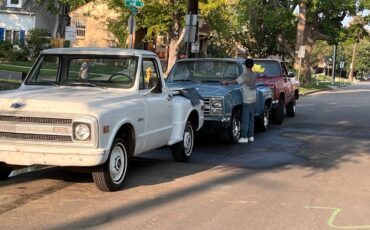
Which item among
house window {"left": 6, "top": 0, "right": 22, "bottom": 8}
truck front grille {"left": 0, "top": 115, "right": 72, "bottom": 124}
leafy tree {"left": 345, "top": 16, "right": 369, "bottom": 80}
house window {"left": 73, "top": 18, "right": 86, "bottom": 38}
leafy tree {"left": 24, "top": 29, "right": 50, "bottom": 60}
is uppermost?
house window {"left": 6, "top": 0, "right": 22, "bottom": 8}

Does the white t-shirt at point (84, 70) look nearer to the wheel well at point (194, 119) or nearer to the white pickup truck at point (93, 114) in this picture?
the white pickup truck at point (93, 114)

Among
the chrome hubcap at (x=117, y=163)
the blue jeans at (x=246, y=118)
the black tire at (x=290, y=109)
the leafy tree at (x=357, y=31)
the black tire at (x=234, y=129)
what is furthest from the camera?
the leafy tree at (x=357, y=31)

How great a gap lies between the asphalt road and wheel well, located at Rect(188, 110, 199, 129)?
25.8 inches

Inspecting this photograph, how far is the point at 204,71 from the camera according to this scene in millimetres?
13000

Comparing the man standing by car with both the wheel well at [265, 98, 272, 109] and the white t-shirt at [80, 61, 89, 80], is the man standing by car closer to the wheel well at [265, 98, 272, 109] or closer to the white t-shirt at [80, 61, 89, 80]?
the wheel well at [265, 98, 272, 109]

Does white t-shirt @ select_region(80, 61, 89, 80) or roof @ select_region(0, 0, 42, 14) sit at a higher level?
roof @ select_region(0, 0, 42, 14)

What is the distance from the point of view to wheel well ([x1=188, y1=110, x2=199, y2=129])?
1016cm

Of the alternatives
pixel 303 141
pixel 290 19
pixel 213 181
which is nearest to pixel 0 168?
pixel 213 181

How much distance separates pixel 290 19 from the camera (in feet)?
143

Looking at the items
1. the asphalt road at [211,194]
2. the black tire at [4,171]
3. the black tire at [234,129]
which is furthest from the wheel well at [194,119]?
the black tire at [4,171]

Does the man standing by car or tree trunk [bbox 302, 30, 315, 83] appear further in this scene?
tree trunk [bbox 302, 30, 315, 83]

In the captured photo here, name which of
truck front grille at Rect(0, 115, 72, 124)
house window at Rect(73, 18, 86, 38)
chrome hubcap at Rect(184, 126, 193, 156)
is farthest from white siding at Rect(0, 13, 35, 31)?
truck front grille at Rect(0, 115, 72, 124)

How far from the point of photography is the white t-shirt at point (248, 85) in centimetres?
1221

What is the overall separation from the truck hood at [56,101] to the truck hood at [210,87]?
3.88 m
